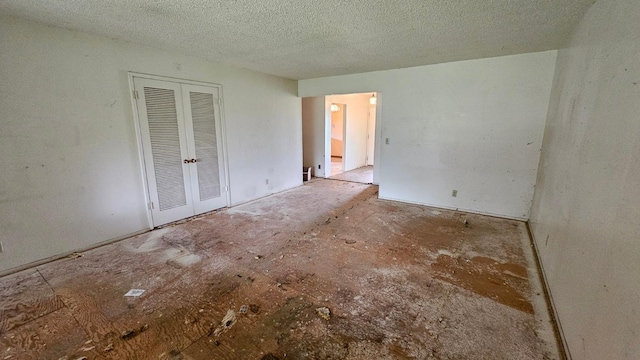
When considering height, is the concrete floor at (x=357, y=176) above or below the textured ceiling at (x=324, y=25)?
below

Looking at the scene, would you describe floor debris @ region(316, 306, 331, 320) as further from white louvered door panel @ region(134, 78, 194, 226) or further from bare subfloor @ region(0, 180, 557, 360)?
white louvered door panel @ region(134, 78, 194, 226)

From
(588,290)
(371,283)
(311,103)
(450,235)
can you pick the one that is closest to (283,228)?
(371,283)

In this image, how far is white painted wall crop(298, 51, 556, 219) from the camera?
3570mm

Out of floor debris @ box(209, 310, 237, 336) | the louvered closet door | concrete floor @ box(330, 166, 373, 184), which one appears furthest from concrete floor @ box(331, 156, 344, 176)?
floor debris @ box(209, 310, 237, 336)

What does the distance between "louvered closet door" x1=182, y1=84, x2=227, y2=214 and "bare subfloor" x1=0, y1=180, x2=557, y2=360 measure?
832 mm

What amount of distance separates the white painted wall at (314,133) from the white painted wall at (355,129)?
0.65m

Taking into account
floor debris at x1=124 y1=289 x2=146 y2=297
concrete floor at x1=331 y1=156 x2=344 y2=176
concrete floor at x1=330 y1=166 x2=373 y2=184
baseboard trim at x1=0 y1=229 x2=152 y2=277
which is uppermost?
concrete floor at x1=331 y1=156 x2=344 y2=176

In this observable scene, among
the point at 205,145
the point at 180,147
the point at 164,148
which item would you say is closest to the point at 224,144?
the point at 205,145

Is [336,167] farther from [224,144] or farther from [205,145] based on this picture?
[205,145]

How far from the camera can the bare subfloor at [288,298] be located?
5.39ft

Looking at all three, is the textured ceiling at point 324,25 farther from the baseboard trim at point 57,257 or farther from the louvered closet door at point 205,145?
the baseboard trim at point 57,257

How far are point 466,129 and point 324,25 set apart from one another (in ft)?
9.18

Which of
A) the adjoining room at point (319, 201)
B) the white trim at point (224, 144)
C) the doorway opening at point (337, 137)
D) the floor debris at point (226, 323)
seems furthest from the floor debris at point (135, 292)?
the doorway opening at point (337, 137)

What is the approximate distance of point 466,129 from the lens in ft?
13.2
